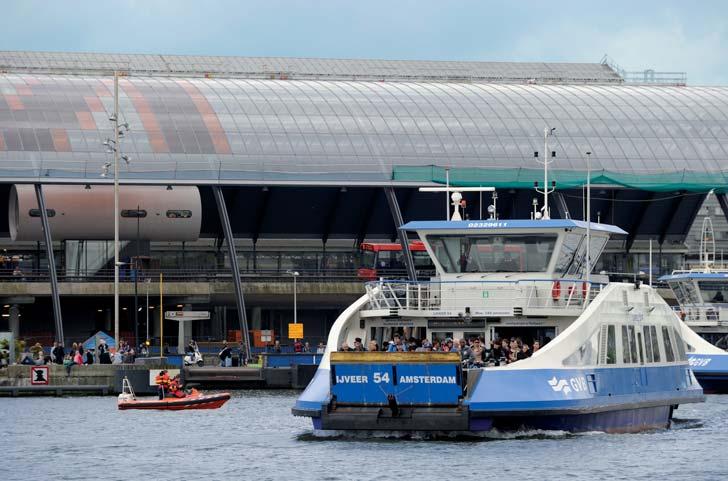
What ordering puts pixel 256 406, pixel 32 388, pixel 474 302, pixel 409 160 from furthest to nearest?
1. pixel 409 160
2. pixel 32 388
3. pixel 256 406
4. pixel 474 302

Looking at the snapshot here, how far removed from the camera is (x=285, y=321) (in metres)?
107

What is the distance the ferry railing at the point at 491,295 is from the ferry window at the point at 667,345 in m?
5.15

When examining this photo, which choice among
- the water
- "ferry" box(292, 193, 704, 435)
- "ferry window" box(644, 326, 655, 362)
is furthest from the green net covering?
"ferry window" box(644, 326, 655, 362)

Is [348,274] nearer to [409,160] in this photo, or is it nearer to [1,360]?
[409,160]

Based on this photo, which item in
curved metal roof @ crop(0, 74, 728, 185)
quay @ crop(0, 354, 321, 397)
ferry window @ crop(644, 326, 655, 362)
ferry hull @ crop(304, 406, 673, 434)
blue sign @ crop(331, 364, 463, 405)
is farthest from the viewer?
curved metal roof @ crop(0, 74, 728, 185)

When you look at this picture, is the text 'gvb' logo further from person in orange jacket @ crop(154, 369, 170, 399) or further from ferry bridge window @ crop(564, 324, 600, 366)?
person in orange jacket @ crop(154, 369, 170, 399)

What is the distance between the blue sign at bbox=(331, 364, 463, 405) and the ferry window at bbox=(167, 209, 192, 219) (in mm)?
55050

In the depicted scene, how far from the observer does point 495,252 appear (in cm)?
5025

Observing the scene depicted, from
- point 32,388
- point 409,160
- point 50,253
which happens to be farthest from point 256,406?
point 409,160

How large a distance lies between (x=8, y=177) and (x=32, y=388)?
20001mm

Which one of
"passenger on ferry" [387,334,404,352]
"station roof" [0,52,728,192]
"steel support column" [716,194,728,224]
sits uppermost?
"station roof" [0,52,728,192]

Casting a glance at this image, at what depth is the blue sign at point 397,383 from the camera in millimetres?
43094

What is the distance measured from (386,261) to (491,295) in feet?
187

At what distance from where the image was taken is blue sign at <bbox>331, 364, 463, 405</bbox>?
43094 mm
